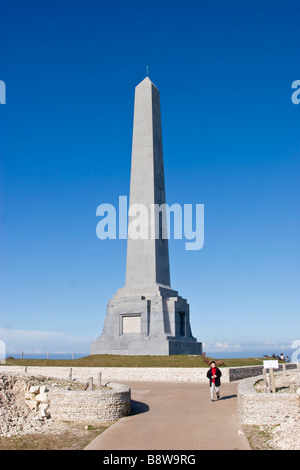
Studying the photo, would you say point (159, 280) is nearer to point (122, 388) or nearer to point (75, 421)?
point (122, 388)

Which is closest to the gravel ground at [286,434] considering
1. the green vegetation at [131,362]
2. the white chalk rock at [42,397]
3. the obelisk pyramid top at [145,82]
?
the white chalk rock at [42,397]

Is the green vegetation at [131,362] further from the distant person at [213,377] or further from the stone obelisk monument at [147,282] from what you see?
the distant person at [213,377]

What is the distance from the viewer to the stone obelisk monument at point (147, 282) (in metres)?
32.5

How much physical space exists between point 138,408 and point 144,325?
16551 mm

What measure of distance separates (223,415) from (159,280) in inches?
793

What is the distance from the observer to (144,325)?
32.6 meters

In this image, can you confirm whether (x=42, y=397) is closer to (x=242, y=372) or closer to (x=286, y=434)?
(x=286, y=434)

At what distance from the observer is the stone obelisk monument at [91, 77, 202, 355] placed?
32.5 m

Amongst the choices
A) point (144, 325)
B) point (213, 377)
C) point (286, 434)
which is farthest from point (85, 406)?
point (144, 325)

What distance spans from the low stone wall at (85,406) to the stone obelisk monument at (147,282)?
56.9ft

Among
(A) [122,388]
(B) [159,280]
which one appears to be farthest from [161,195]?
(A) [122,388]

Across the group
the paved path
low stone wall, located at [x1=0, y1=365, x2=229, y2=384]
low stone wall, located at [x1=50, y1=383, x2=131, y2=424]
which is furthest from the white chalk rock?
low stone wall, located at [x1=0, y1=365, x2=229, y2=384]
